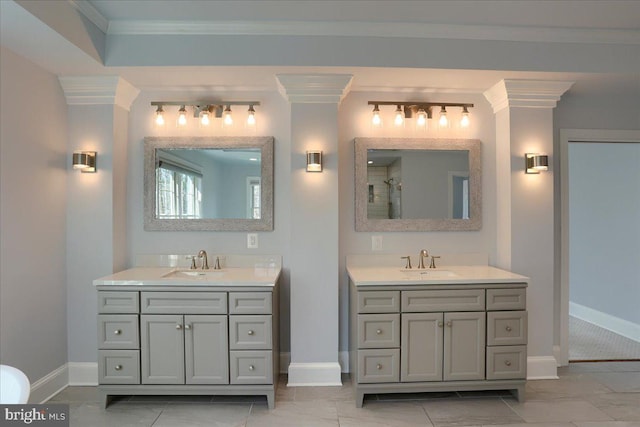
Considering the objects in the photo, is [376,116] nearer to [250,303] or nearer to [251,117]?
[251,117]

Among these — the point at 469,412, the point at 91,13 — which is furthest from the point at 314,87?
the point at 469,412

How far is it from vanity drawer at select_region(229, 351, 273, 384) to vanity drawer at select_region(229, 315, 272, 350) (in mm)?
47

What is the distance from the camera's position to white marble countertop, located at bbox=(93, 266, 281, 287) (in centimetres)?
242

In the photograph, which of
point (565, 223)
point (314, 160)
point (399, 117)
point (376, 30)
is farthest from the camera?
point (565, 223)

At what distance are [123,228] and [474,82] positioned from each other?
120 inches

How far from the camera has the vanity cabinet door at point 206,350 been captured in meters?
2.41

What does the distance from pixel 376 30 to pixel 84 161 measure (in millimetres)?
2355

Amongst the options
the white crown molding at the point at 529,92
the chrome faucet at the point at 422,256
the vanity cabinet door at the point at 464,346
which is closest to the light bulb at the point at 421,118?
the white crown molding at the point at 529,92

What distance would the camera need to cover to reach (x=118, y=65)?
8.36 ft

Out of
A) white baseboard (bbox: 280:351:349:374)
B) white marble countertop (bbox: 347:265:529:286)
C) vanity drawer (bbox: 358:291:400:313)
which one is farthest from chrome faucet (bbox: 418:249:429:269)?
white baseboard (bbox: 280:351:349:374)

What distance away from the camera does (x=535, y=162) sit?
2.83 meters

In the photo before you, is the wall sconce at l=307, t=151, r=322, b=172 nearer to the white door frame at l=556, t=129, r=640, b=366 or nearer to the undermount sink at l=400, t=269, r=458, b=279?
the undermount sink at l=400, t=269, r=458, b=279

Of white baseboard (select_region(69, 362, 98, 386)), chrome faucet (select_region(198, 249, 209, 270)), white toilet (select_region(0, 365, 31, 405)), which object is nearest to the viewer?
white toilet (select_region(0, 365, 31, 405))

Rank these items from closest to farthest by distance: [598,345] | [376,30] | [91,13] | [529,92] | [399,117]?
1. [91,13]
2. [376,30]
3. [529,92]
4. [399,117]
5. [598,345]
